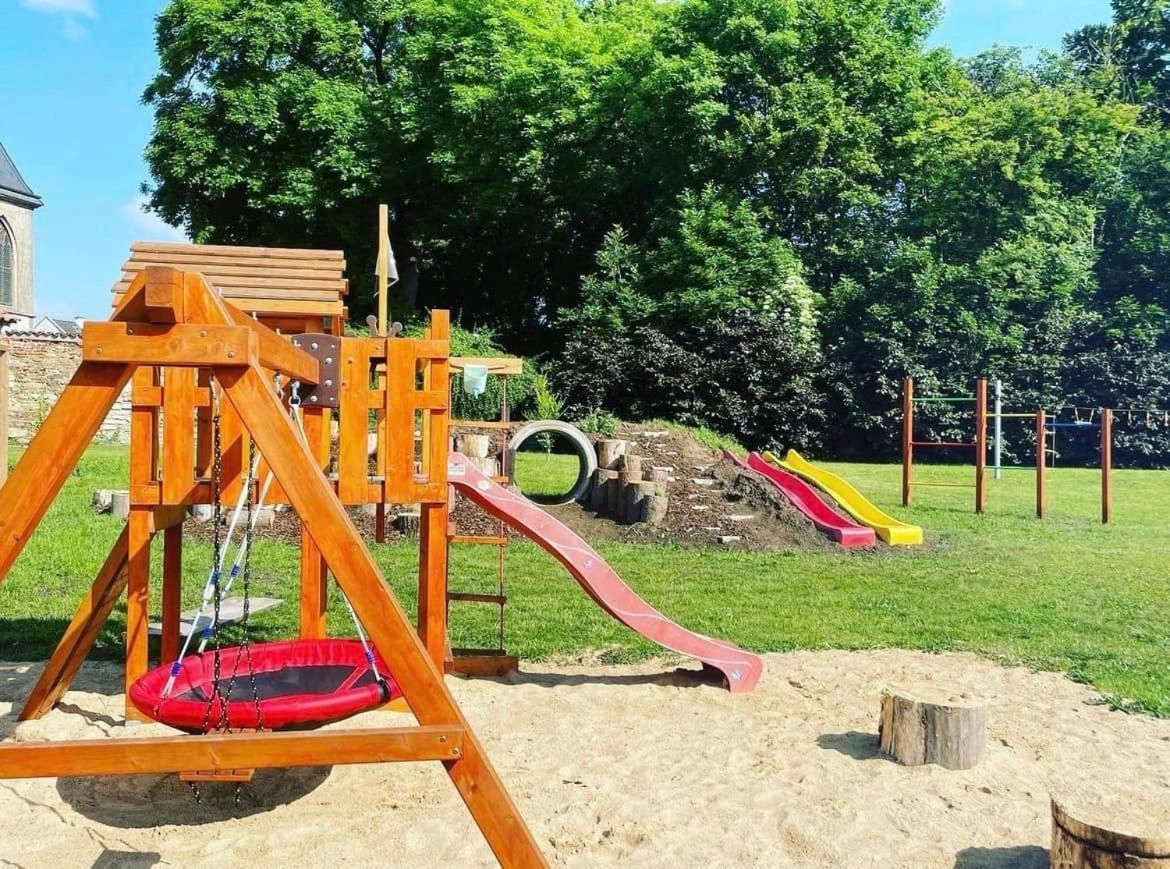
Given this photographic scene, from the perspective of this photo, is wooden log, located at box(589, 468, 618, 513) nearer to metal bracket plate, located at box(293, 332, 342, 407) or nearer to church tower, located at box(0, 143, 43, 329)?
metal bracket plate, located at box(293, 332, 342, 407)

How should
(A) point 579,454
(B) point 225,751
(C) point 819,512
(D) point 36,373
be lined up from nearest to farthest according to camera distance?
(B) point 225,751, (C) point 819,512, (A) point 579,454, (D) point 36,373

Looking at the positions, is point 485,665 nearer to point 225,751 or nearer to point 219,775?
point 219,775

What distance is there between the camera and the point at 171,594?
4887mm

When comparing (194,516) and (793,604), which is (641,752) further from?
(194,516)

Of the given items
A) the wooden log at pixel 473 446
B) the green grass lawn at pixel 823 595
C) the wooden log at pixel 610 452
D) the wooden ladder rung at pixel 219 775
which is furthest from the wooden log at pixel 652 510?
the wooden ladder rung at pixel 219 775

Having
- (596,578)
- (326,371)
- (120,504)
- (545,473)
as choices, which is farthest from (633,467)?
(326,371)

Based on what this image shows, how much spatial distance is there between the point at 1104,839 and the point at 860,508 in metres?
9.84

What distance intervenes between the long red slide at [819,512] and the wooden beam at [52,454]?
9.37 m

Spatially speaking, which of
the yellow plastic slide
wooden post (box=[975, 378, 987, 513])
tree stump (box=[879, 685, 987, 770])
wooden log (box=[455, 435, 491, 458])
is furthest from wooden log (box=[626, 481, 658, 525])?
tree stump (box=[879, 685, 987, 770])

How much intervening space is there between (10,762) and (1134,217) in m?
32.4

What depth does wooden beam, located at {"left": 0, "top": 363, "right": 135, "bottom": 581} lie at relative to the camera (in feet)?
8.61

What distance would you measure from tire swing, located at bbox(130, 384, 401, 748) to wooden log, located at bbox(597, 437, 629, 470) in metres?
8.69

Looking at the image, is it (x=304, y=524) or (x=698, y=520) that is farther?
(x=698, y=520)

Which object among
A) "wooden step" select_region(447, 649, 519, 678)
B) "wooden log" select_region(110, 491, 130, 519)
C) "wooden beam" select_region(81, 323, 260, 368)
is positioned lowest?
"wooden step" select_region(447, 649, 519, 678)
